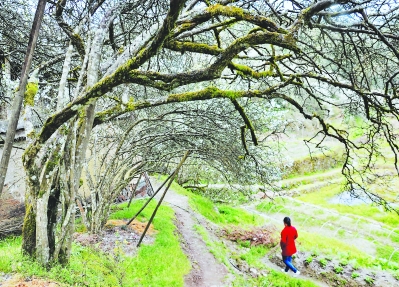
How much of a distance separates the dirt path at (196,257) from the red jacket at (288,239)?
7.61ft

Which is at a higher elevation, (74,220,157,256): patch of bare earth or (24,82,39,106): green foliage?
(24,82,39,106): green foliage

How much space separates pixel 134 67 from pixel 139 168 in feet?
21.6

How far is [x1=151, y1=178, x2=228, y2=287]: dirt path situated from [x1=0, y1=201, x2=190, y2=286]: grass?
0.34 metres

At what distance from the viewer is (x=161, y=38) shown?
3.08 m

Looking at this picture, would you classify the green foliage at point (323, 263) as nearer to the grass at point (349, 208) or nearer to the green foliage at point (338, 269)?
the green foliage at point (338, 269)

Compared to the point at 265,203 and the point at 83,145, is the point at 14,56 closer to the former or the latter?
the point at 83,145

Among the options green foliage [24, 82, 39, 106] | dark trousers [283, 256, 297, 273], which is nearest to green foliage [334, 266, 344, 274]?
dark trousers [283, 256, 297, 273]

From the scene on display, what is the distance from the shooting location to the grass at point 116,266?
4.73 meters

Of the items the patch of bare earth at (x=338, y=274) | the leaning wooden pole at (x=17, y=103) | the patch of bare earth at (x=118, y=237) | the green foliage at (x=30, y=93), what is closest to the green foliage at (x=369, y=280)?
the patch of bare earth at (x=338, y=274)

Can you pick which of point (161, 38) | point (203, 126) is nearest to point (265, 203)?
point (203, 126)

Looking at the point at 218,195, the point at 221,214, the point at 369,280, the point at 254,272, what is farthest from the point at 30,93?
the point at 218,195

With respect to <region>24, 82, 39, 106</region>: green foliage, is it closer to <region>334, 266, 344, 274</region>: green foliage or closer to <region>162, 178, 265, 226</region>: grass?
<region>334, 266, 344, 274</region>: green foliage

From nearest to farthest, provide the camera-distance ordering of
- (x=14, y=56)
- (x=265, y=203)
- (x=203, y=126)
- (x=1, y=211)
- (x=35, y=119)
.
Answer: (x=14, y=56)
(x=203, y=126)
(x=1, y=211)
(x=35, y=119)
(x=265, y=203)

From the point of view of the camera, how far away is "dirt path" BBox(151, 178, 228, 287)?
8242 mm
